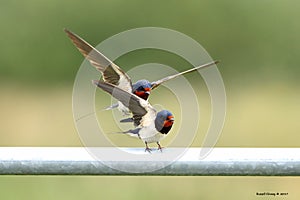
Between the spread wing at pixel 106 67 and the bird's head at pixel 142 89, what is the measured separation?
0.12ft

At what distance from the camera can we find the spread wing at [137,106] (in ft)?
9.83

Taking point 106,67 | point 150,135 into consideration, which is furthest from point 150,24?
point 150,135

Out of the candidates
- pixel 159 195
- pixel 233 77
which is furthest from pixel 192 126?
pixel 233 77

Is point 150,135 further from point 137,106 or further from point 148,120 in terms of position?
point 137,106

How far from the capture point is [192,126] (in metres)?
3.53

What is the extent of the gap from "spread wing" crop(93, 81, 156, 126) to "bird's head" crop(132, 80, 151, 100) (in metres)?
0.29

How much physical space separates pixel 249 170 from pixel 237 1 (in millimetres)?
11132

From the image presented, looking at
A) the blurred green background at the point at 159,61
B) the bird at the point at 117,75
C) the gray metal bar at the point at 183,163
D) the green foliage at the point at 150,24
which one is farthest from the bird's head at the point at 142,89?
the green foliage at the point at 150,24

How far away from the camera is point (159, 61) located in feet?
Answer: 36.9

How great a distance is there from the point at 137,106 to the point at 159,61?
8138mm

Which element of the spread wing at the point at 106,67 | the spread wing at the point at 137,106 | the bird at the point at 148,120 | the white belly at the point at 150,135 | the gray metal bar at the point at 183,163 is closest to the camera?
the gray metal bar at the point at 183,163

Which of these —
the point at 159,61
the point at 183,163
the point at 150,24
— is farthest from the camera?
the point at 150,24

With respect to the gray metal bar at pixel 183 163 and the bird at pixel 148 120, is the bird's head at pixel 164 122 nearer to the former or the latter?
the bird at pixel 148 120

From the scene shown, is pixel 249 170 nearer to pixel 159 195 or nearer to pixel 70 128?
pixel 159 195
